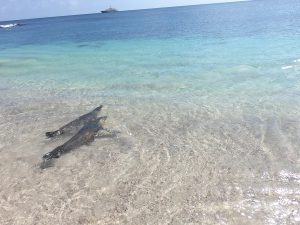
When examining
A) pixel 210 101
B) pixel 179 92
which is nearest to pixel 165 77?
pixel 179 92

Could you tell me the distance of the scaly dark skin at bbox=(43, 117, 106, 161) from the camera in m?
8.69

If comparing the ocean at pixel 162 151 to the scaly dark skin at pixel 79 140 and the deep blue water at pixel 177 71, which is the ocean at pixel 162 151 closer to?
the deep blue water at pixel 177 71

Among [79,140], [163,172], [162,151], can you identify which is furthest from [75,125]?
[163,172]

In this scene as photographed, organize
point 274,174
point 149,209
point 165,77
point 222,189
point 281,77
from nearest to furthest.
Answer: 1. point 149,209
2. point 222,189
3. point 274,174
4. point 281,77
5. point 165,77

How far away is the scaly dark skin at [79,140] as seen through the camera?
8.69 meters

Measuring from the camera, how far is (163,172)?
7.73m

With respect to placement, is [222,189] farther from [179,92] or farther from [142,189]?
[179,92]

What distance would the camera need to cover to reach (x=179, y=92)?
14.2 meters

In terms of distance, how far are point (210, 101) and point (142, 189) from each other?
6.27 metres

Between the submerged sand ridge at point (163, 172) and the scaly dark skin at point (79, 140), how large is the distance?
0.24 m

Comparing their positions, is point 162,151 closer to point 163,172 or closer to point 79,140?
point 163,172

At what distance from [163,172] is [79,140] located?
2.70m

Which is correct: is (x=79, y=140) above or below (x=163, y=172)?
above

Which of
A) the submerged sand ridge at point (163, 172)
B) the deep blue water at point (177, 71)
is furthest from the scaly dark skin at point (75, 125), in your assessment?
the deep blue water at point (177, 71)
